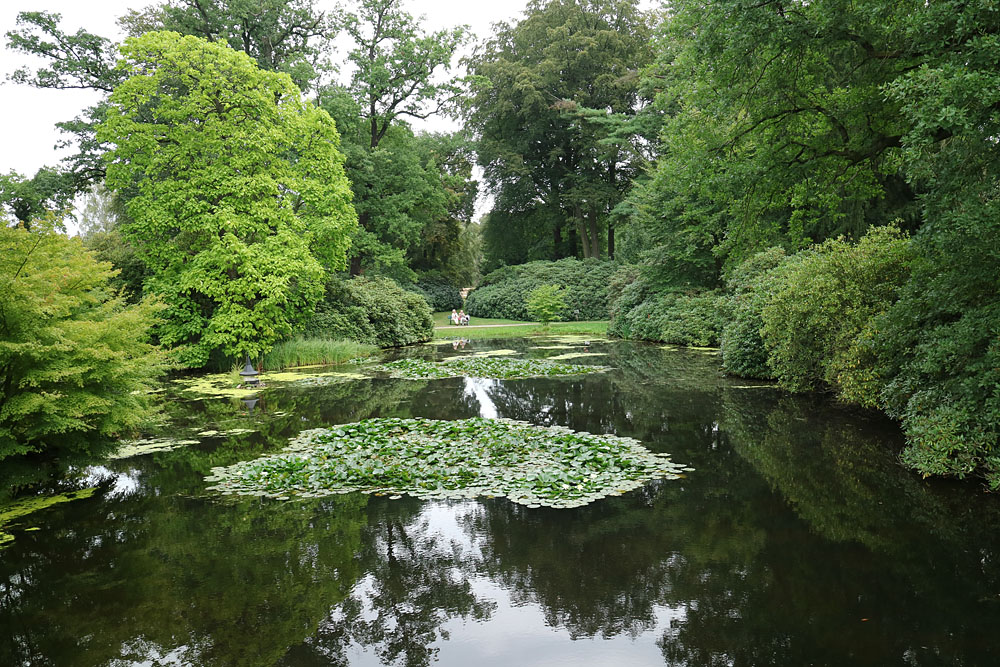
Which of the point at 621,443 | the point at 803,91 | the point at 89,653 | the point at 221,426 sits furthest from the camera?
the point at 803,91

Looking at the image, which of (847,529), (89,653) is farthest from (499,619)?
(847,529)

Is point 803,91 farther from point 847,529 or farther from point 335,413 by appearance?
point 335,413

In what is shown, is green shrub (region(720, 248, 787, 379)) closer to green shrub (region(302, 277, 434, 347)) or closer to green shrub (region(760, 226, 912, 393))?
green shrub (region(760, 226, 912, 393))

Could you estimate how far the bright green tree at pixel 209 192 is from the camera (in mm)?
15719

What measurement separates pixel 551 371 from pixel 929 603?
11122 mm

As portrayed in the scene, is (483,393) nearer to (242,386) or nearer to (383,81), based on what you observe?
(242,386)

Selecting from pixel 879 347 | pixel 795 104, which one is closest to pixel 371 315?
pixel 795 104

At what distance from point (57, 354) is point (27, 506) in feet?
5.27

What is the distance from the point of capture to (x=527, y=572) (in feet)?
15.0

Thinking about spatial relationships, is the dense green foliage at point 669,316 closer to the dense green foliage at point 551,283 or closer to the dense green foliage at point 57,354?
the dense green foliage at point 551,283

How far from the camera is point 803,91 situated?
10523mm

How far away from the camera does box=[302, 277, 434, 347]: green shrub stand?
790 inches

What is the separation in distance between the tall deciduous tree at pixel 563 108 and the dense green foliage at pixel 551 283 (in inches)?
135

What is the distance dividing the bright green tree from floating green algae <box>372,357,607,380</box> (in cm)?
373
